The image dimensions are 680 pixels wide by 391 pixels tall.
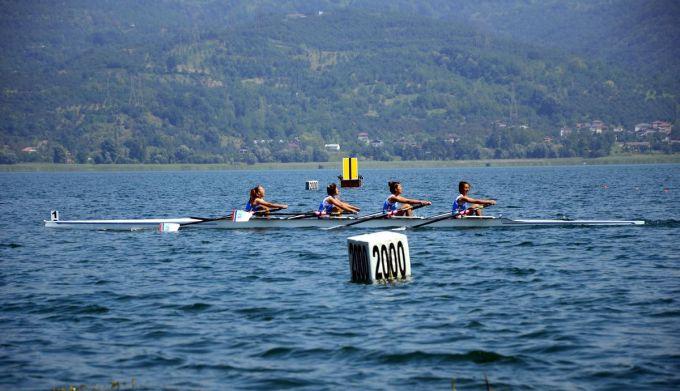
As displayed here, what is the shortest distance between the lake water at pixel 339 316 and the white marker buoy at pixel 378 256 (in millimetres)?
404

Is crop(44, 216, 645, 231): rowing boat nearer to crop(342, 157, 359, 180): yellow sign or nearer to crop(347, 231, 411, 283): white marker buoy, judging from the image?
crop(347, 231, 411, 283): white marker buoy

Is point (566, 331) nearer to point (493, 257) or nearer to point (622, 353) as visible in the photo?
point (622, 353)

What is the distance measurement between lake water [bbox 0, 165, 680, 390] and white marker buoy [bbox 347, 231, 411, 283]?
40cm

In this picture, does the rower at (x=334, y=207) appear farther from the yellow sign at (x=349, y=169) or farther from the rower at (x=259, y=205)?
the yellow sign at (x=349, y=169)

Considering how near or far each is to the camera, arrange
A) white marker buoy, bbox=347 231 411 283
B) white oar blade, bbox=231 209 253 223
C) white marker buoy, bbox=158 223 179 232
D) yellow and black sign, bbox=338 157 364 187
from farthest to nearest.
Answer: yellow and black sign, bbox=338 157 364 187 → white marker buoy, bbox=158 223 179 232 → white oar blade, bbox=231 209 253 223 → white marker buoy, bbox=347 231 411 283

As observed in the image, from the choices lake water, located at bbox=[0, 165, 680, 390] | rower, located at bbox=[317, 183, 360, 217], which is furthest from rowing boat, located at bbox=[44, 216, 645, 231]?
lake water, located at bbox=[0, 165, 680, 390]

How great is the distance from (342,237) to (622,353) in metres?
17.6

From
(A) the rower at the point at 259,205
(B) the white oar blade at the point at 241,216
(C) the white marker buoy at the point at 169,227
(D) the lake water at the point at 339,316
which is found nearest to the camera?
(D) the lake water at the point at 339,316

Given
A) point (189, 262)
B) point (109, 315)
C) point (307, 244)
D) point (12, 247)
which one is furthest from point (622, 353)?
point (12, 247)

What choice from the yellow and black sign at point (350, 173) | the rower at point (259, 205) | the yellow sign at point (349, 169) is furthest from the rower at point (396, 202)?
the yellow sign at point (349, 169)

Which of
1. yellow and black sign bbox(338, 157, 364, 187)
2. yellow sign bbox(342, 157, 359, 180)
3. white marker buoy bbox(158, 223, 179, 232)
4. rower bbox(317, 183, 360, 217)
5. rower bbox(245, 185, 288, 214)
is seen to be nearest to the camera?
rower bbox(317, 183, 360, 217)

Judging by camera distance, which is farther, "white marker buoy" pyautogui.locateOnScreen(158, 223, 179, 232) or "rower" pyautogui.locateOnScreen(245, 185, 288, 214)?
"white marker buoy" pyautogui.locateOnScreen(158, 223, 179, 232)

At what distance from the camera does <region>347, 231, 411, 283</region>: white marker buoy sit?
61.7 feet

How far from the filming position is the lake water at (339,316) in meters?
12.9
